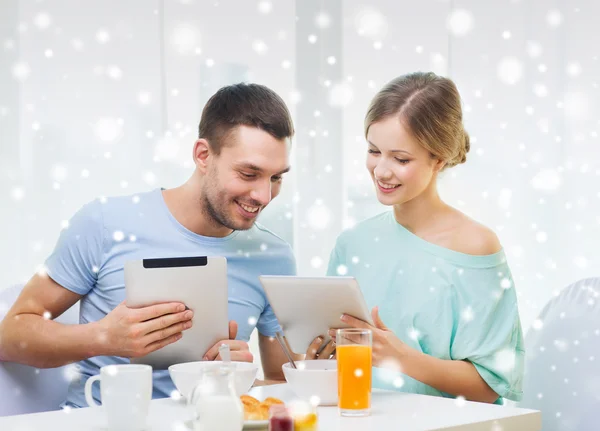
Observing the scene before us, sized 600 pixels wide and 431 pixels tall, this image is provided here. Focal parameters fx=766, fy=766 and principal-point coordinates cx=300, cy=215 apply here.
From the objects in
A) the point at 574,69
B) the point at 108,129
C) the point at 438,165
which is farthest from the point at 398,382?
the point at 574,69

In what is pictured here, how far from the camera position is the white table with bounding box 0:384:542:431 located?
1150 mm

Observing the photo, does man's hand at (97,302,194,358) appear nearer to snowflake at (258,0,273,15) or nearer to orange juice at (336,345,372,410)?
orange juice at (336,345,372,410)

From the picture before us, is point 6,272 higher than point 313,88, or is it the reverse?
point 313,88

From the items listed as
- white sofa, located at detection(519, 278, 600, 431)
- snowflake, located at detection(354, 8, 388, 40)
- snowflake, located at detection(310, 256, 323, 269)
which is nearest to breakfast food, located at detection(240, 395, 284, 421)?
white sofa, located at detection(519, 278, 600, 431)

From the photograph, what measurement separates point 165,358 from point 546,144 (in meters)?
1.58

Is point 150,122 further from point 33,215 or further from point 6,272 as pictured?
point 6,272

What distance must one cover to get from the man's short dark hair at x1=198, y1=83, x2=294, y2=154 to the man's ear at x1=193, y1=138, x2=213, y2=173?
0.05 feet

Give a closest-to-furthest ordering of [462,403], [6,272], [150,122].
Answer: [462,403], [6,272], [150,122]

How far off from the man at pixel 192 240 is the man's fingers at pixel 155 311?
230 mm

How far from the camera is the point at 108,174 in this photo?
2.42 m

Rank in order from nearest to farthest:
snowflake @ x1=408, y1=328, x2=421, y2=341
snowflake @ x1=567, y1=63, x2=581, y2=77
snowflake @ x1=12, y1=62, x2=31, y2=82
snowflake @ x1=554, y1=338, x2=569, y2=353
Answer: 1. snowflake @ x1=408, y1=328, x2=421, y2=341
2. snowflake @ x1=554, y1=338, x2=569, y2=353
3. snowflake @ x1=12, y1=62, x2=31, y2=82
4. snowflake @ x1=567, y1=63, x2=581, y2=77

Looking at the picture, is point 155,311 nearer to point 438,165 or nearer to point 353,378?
point 353,378

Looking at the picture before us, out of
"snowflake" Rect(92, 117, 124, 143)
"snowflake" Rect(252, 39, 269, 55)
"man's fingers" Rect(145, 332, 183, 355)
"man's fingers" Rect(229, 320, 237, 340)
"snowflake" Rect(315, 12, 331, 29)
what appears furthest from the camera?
"snowflake" Rect(315, 12, 331, 29)

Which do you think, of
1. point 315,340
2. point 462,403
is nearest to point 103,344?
point 315,340
